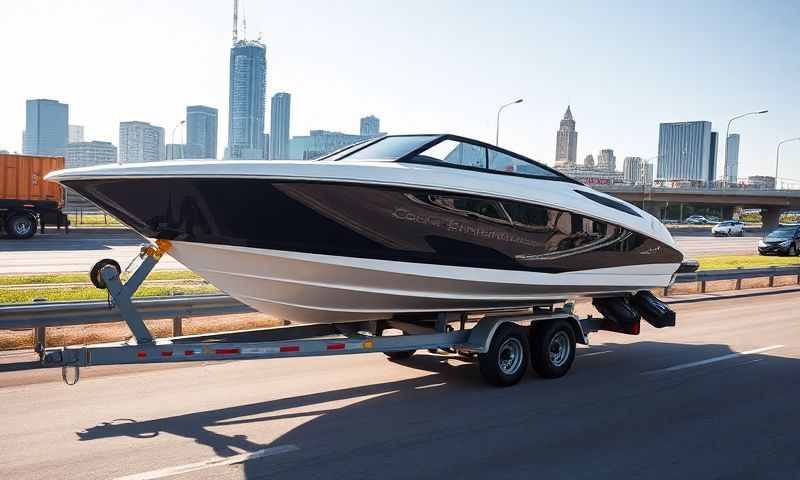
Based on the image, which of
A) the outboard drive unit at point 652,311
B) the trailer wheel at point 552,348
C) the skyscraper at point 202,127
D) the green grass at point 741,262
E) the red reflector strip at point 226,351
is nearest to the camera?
the red reflector strip at point 226,351

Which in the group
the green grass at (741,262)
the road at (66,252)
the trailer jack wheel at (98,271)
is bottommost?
the road at (66,252)

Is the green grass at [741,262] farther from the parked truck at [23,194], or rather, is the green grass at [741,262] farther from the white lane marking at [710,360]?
the parked truck at [23,194]

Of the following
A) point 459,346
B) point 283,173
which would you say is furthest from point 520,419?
point 283,173

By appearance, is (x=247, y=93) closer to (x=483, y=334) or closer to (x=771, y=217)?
(x=771, y=217)

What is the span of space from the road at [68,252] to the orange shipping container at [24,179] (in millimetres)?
1693

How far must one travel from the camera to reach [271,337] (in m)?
7.57

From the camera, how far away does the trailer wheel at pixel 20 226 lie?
28328 millimetres

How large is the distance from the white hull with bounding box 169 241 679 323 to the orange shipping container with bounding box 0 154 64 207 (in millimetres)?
24009

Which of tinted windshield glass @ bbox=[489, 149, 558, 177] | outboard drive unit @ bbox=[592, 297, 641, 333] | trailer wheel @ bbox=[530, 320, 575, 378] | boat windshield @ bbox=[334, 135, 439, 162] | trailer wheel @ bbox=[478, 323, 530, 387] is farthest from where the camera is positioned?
outboard drive unit @ bbox=[592, 297, 641, 333]

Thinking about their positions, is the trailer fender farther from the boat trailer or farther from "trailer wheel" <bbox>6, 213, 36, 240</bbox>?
"trailer wheel" <bbox>6, 213, 36, 240</bbox>

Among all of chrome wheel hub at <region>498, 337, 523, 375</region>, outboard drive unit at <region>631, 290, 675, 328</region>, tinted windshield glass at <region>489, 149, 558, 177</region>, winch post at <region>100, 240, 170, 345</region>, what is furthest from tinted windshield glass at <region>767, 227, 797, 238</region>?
winch post at <region>100, 240, 170, 345</region>

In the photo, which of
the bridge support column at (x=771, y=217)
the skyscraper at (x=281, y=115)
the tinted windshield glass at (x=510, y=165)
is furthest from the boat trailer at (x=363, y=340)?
the skyscraper at (x=281, y=115)

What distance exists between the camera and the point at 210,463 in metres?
5.53

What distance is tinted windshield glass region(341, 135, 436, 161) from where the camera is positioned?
780 cm
